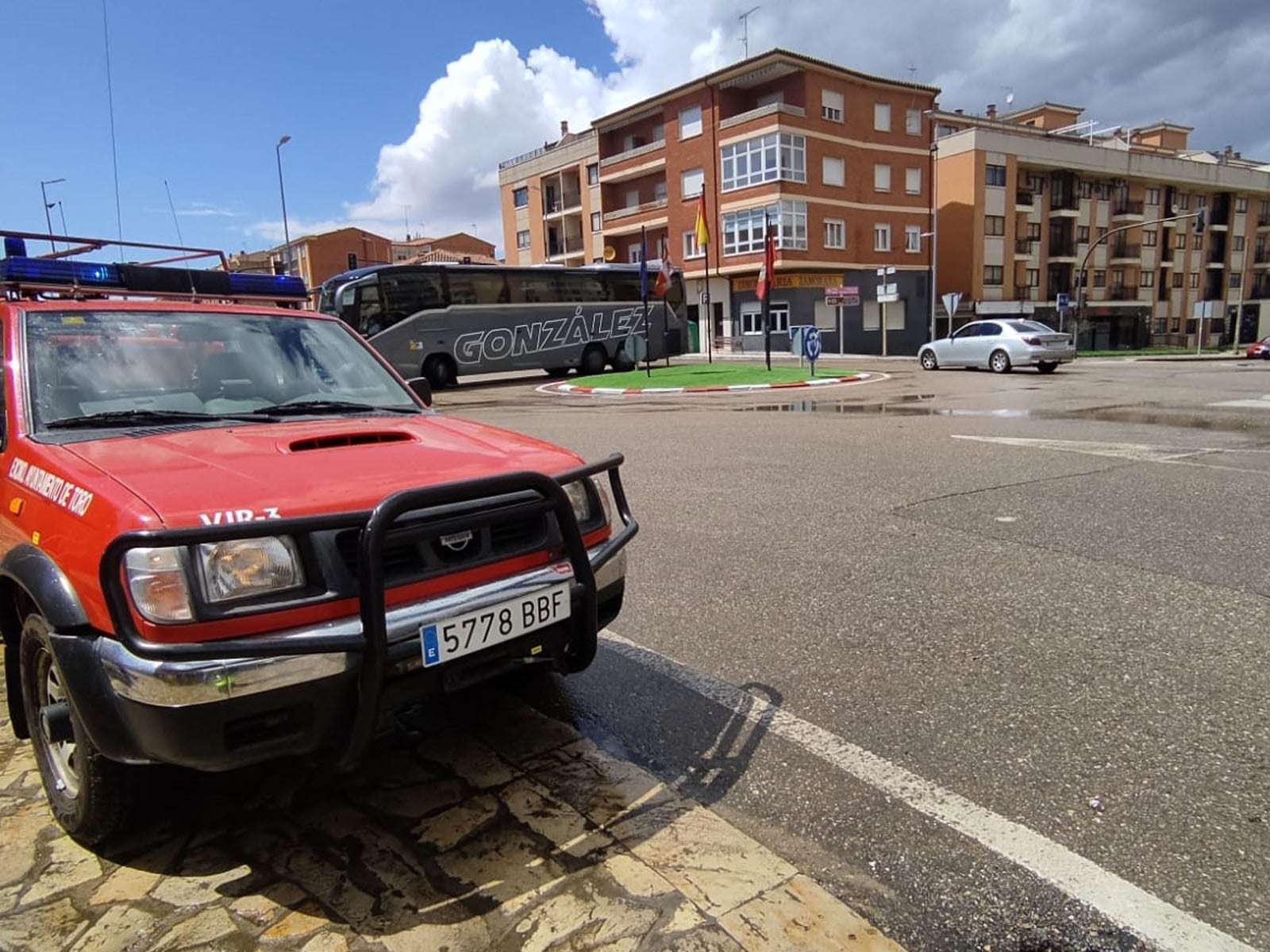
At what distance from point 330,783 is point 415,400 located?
1.77 meters

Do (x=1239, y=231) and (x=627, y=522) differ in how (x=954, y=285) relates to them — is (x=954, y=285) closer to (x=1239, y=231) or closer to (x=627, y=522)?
(x=1239, y=231)

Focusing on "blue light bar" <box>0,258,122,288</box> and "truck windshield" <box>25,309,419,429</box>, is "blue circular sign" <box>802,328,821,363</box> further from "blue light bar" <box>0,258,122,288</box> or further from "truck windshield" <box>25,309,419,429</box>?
"truck windshield" <box>25,309,419,429</box>

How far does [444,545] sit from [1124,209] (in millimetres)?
66948

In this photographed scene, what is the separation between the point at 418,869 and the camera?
92.2 inches

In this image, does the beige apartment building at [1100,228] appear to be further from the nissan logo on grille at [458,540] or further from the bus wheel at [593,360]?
the nissan logo on grille at [458,540]

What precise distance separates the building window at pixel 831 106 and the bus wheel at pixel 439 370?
27300mm

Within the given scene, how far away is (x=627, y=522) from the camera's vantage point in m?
3.07

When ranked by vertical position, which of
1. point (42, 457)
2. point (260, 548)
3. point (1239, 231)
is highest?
point (1239, 231)

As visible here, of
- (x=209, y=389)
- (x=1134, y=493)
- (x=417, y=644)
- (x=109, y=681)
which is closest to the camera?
(x=109, y=681)

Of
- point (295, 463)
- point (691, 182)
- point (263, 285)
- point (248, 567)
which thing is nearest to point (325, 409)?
point (295, 463)

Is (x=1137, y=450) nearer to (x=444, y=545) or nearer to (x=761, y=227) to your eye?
(x=444, y=545)

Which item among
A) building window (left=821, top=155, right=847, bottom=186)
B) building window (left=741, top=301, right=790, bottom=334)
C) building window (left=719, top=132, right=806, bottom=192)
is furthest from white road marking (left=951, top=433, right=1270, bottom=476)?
building window (left=821, top=155, right=847, bottom=186)

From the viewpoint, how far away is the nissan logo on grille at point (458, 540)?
2.42 metres

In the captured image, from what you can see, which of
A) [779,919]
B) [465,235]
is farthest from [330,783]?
[465,235]
